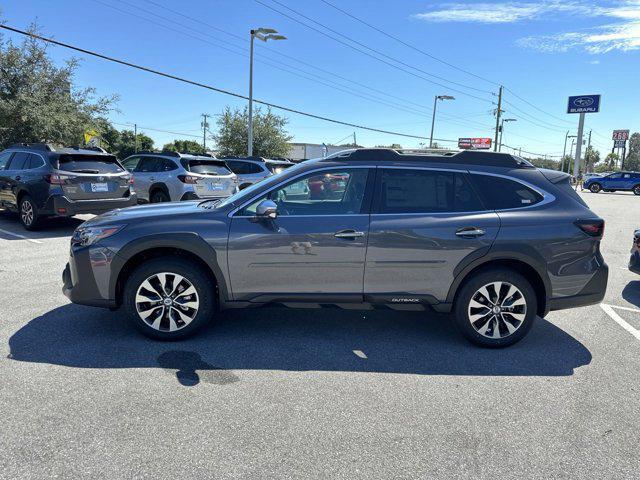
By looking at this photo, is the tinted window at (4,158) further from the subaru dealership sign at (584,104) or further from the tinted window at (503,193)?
the subaru dealership sign at (584,104)

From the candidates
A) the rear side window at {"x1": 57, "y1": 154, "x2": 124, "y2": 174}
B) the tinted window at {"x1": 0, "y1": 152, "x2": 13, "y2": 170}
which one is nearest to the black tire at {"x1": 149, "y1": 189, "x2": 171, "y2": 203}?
the rear side window at {"x1": 57, "y1": 154, "x2": 124, "y2": 174}

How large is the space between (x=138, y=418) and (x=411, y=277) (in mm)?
2336

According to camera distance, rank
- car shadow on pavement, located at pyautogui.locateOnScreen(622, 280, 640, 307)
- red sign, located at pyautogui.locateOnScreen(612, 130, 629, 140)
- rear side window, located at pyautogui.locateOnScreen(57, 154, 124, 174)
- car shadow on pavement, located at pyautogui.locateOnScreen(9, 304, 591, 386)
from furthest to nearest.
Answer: red sign, located at pyautogui.locateOnScreen(612, 130, 629, 140) < rear side window, located at pyautogui.locateOnScreen(57, 154, 124, 174) < car shadow on pavement, located at pyautogui.locateOnScreen(622, 280, 640, 307) < car shadow on pavement, located at pyautogui.locateOnScreen(9, 304, 591, 386)

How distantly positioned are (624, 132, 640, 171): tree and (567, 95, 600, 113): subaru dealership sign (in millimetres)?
68132

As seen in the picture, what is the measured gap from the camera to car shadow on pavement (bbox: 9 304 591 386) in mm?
3672

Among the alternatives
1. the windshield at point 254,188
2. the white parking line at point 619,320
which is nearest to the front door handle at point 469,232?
the windshield at point 254,188

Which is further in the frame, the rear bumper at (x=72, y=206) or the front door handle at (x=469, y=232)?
the rear bumper at (x=72, y=206)

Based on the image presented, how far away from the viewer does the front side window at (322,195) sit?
4035 mm

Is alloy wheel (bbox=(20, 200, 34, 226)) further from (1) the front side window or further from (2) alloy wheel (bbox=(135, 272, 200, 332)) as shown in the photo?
(1) the front side window

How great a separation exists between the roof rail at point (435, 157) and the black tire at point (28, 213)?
7.48 m

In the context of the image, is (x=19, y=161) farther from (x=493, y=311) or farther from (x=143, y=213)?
(x=493, y=311)

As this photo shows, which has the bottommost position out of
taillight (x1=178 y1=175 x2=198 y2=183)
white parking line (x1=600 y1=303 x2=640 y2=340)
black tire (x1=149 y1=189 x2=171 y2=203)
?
white parking line (x1=600 y1=303 x2=640 y2=340)

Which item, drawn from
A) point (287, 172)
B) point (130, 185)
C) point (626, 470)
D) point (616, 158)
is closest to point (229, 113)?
point (130, 185)

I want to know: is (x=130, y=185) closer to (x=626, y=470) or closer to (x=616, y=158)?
(x=626, y=470)
